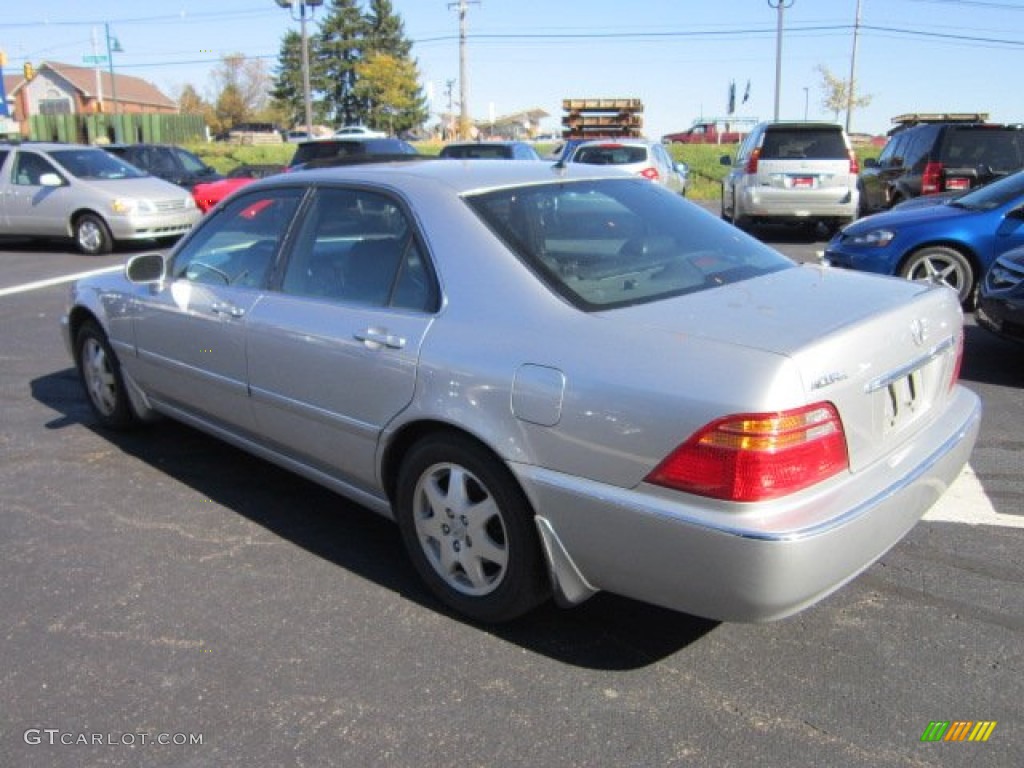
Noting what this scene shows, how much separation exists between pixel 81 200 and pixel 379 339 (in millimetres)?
12285

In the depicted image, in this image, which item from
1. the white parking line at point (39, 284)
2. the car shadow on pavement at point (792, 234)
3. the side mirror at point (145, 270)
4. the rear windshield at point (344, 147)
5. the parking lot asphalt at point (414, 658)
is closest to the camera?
the parking lot asphalt at point (414, 658)

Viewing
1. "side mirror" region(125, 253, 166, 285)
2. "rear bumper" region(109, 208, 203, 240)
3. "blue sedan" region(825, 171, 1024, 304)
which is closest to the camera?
"side mirror" region(125, 253, 166, 285)

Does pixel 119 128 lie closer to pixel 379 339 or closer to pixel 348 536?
pixel 348 536

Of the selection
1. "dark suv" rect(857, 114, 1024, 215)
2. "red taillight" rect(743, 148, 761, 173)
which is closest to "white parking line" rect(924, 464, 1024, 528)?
"dark suv" rect(857, 114, 1024, 215)

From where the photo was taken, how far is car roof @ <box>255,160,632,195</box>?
3.36 metres

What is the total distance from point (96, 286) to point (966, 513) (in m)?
4.58

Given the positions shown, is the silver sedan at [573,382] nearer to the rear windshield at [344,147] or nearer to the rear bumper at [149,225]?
the rear bumper at [149,225]

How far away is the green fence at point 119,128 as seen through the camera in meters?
45.2

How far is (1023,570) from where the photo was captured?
133 inches

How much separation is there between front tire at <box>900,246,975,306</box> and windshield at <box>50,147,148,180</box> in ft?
38.7

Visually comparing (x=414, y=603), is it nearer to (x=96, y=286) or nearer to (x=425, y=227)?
(x=425, y=227)

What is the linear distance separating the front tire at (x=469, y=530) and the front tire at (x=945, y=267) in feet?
19.9

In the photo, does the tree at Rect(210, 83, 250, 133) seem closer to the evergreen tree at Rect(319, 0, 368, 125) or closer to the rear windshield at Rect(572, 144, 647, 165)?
the evergreen tree at Rect(319, 0, 368, 125)

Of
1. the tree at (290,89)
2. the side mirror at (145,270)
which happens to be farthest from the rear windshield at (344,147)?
the tree at (290,89)
